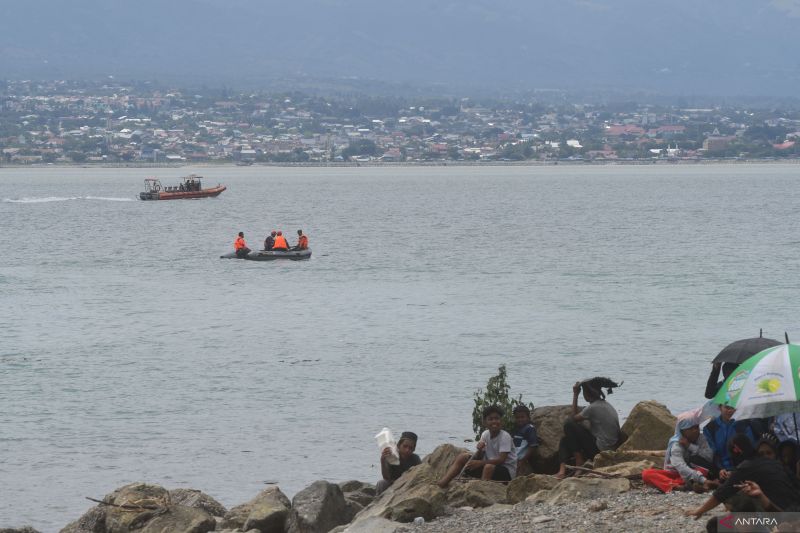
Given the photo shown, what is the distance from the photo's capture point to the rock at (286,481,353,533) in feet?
47.2

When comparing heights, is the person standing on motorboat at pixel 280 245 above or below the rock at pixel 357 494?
below

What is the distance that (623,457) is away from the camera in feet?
47.1

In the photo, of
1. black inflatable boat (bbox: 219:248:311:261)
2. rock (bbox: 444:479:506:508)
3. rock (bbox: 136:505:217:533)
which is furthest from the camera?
black inflatable boat (bbox: 219:248:311:261)

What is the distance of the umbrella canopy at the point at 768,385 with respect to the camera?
1127 cm

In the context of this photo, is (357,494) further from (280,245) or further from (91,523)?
(280,245)

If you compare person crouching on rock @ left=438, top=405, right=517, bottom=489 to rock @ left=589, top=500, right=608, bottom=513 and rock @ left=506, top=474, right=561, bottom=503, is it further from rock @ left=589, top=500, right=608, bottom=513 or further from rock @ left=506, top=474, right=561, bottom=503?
rock @ left=589, top=500, right=608, bottom=513

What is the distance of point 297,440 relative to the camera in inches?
798

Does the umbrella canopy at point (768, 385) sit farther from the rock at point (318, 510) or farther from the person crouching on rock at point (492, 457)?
the rock at point (318, 510)

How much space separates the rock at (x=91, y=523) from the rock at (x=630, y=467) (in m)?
5.42

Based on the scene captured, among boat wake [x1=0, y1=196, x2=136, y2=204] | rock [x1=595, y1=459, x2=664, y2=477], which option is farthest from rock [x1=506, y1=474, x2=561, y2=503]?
boat wake [x1=0, y1=196, x2=136, y2=204]

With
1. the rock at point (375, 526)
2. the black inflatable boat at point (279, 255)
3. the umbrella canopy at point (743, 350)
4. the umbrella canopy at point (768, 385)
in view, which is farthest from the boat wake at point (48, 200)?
the umbrella canopy at point (768, 385)

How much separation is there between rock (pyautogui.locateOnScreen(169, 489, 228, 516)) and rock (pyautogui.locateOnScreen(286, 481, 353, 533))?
1445mm

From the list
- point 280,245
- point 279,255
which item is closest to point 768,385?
point 279,255

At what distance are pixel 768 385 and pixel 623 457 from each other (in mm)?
3216
